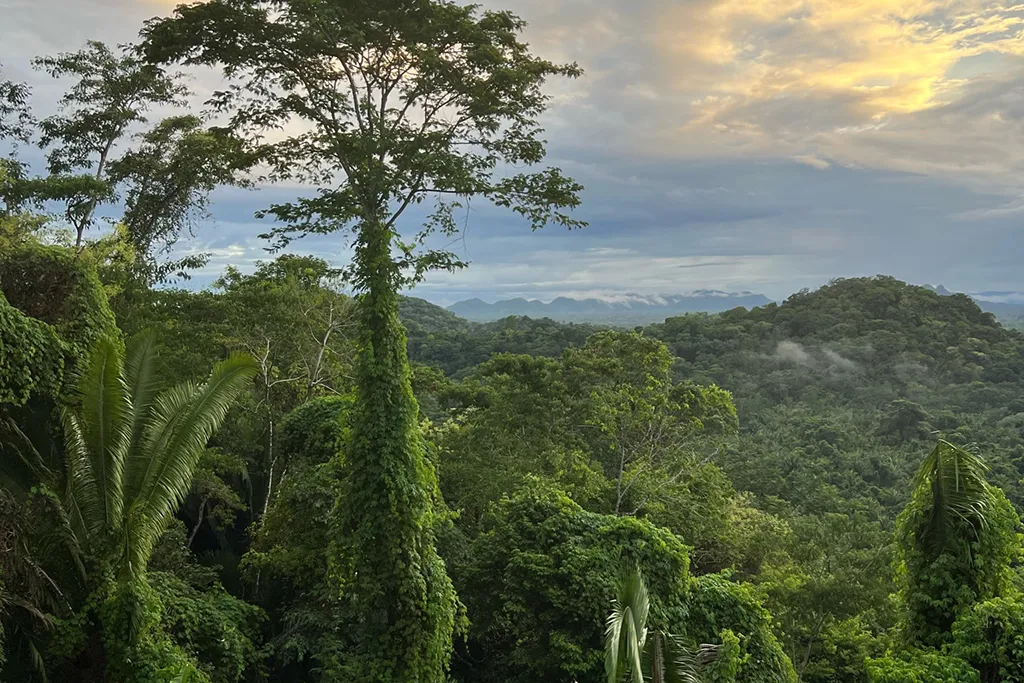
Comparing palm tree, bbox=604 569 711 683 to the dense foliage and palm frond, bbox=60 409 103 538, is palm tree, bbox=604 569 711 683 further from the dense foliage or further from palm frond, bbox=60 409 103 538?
palm frond, bbox=60 409 103 538

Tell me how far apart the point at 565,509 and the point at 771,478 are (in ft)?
56.5

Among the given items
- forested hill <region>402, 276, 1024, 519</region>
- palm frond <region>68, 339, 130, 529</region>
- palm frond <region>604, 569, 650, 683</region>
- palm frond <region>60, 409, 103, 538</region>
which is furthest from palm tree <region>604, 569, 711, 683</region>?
forested hill <region>402, 276, 1024, 519</region>

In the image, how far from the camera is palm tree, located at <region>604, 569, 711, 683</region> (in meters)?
5.17

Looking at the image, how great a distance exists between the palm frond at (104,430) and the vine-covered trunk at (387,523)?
9.94 ft

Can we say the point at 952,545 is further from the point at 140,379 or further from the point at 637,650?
the point at 140,379

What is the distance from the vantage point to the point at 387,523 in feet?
30.9

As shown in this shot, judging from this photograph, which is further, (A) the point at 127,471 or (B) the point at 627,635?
(A) the point at 127,471

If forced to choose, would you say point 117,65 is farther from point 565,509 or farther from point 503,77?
point 565,509

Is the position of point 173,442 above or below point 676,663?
above

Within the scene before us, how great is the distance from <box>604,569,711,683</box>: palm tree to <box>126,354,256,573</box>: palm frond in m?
4.85

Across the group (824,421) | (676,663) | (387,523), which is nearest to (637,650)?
(676,663)

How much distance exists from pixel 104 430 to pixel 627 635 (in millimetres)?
5883

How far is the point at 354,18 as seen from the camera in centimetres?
1177

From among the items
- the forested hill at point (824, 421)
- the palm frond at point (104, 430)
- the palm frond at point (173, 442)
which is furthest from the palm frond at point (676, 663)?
the palm frond at point (104, 430)
